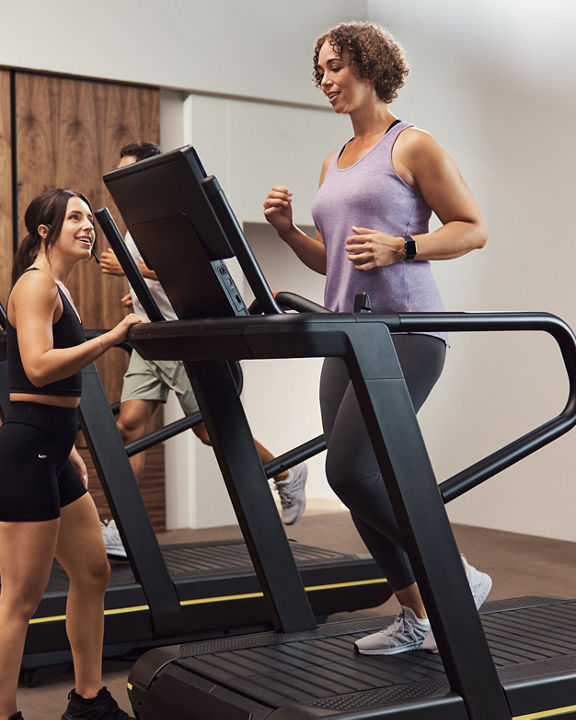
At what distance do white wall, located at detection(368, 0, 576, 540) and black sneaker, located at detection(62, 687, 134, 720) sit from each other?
3.47 meters

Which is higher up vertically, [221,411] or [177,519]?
[221,411]

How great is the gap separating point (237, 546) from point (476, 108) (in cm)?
328

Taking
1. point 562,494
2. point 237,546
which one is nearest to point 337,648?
point 237,546

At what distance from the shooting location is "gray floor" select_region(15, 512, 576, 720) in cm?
295

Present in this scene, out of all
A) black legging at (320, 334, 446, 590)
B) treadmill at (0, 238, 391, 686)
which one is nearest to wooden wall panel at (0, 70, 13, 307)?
treadmill at (0, 238, 391, 686)

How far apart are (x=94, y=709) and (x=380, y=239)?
1.37m

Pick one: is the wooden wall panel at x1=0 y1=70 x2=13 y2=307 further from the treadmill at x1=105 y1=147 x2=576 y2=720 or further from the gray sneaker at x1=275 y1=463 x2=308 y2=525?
the treadmill at x1=105 y1=147 x2=576 y2=720

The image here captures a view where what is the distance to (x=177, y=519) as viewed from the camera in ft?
19.5

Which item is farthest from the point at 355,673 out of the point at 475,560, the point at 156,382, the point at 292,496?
the point at 475,560

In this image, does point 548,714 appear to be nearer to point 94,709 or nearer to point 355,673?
point 355,673

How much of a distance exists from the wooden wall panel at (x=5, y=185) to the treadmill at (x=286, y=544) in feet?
10.9

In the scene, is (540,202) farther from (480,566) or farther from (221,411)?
(221,411)

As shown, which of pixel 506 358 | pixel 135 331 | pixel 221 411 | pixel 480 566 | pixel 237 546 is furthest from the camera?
pixel 506 358

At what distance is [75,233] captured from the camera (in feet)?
8.14
